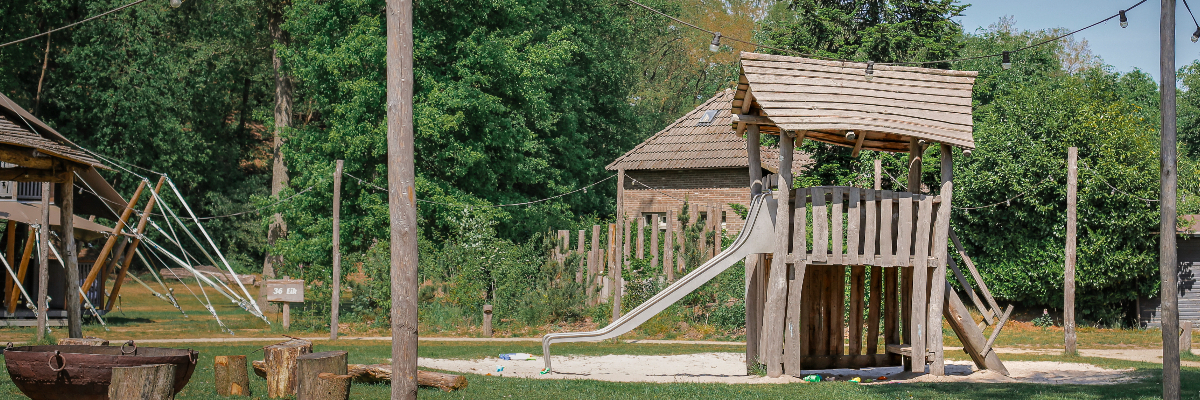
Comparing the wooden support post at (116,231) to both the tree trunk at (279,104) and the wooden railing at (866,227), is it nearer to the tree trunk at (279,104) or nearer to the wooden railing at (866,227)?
the tree trunk at (279,104)

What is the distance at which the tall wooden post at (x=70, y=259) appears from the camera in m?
18.4

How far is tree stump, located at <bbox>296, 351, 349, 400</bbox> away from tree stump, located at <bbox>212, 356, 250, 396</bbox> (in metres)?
1.22

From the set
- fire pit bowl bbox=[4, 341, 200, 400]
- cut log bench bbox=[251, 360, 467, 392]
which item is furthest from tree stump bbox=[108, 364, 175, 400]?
cut log bench bbox=[251, 360, 467, 392]

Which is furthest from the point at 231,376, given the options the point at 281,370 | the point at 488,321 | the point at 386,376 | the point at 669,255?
the point at 669,255

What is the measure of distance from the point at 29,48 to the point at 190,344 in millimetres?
24212

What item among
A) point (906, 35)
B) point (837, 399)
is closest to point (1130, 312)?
point (906, 35)

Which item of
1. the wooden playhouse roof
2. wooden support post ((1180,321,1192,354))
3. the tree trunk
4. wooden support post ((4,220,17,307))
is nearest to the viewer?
the wooden playhouse roof

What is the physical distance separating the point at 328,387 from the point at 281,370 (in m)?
1.75

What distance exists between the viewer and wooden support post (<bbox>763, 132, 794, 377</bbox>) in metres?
14.4

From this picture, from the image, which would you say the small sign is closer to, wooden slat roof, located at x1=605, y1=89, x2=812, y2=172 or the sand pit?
the sand pit

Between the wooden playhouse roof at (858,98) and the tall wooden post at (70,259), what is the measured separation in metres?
12.2

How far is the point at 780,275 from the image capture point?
47.4ft

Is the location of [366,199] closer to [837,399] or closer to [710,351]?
[710,351]

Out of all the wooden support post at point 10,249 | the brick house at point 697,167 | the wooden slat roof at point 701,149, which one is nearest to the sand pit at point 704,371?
the brick house at point 697,167
